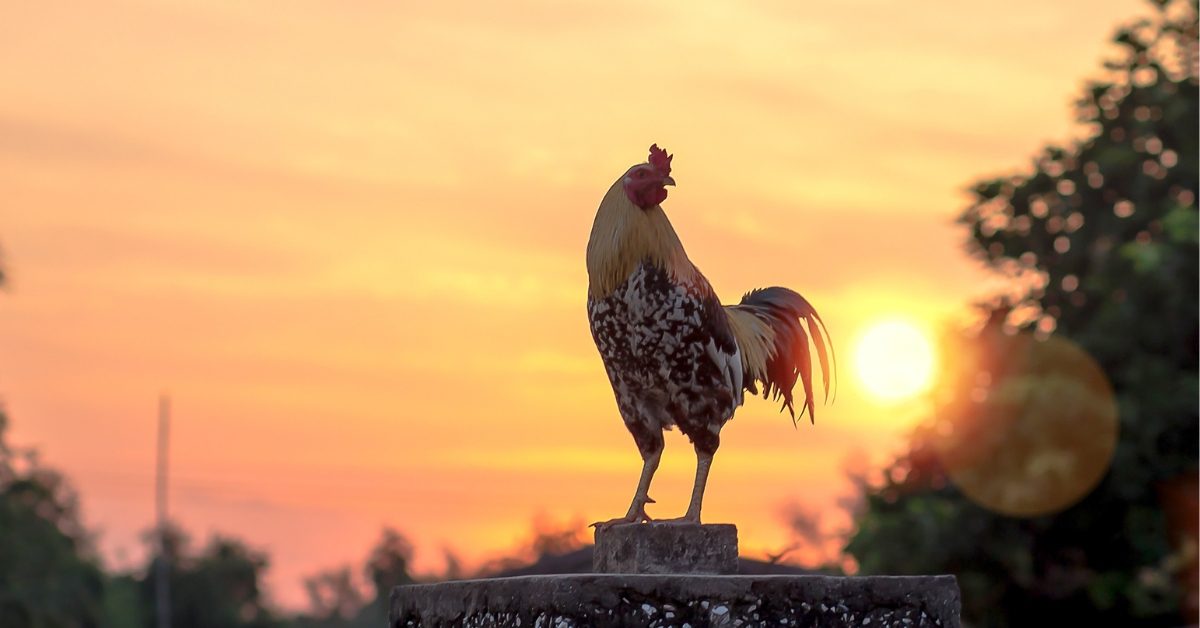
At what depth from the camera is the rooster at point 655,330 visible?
9.45 m

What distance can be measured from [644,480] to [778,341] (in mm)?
1420

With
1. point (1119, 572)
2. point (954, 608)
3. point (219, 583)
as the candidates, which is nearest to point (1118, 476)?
point (1119, 572)

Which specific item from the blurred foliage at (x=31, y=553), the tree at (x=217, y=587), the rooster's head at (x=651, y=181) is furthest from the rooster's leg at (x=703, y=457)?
the tree at (x=217, y=587)

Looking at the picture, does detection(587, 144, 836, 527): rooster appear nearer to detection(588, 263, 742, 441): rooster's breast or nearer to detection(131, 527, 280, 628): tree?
detection(588, 263, 742, 441): rooster's breast

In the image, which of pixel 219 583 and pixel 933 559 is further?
pixel 219 583

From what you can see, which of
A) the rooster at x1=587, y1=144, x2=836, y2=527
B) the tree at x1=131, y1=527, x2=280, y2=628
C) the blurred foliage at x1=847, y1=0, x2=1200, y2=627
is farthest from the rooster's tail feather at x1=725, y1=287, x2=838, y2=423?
the tree at x1=131, y1=527, x2=280, y2=628

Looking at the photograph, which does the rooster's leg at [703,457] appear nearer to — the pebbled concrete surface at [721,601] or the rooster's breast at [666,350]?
the rooster's breast at [666,350]

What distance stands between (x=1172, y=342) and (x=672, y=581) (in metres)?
23.3

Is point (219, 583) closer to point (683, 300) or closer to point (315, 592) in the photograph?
point (683, 300)

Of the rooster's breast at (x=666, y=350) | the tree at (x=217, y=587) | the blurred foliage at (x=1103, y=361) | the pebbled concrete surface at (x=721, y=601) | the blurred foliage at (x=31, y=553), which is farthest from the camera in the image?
the tree at (x=217, y=587)

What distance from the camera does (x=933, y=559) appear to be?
31094 mm

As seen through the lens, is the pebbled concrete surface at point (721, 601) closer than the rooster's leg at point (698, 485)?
Yes

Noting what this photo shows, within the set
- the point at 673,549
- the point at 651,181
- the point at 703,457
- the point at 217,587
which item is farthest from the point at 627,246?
the point at 217,587

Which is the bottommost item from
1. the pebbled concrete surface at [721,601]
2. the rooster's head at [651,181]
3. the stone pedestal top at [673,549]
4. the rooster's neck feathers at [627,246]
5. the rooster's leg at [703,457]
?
the pebbled concrete surface at [721,601]
